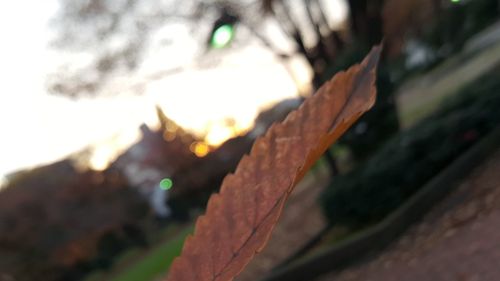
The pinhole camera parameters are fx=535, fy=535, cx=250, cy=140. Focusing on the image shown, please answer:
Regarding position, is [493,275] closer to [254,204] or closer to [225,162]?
[254,204]

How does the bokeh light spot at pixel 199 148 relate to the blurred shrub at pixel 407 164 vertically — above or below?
above

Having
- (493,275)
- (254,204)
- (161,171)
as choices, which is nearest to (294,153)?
(254,204)

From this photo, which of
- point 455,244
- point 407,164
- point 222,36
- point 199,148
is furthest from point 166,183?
point 455,244

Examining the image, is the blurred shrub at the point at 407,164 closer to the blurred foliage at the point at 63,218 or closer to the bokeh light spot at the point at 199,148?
the blurred foliage at the point at 63,218

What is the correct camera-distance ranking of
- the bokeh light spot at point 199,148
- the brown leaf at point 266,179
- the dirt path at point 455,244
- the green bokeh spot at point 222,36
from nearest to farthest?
the brown leaf at point 266,179 < the dirt path at point 455,244 < the green bokeh spot at point 222,36 < the bokeh light spot at point 199,148

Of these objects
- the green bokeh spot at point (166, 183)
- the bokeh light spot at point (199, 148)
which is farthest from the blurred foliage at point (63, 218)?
the bokeh light spot at point (199, 148)

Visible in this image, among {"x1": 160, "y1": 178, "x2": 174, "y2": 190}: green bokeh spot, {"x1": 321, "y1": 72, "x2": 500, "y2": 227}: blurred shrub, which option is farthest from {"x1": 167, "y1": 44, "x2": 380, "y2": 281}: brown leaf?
{"x1": 160, "y1": 178, "x2": 174, "y2": 190}: green bokeh spot

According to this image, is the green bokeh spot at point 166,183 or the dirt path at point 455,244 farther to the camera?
the green bokeh spot at point 166,183

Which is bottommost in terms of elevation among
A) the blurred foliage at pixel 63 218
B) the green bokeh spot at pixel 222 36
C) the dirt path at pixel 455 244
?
the dirt path at pixel 455 244
